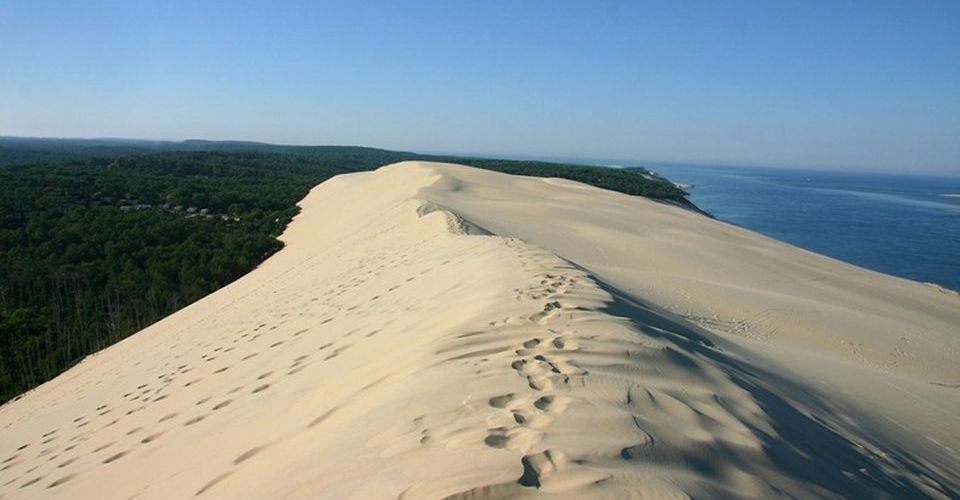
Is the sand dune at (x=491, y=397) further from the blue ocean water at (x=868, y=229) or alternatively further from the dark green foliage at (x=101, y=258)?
the blue ocean water at (x=868, y=229)

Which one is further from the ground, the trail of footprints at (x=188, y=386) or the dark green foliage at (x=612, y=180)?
the dark green foliage at (x=612, y=180)

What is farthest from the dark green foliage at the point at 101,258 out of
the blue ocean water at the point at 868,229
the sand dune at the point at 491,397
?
the blue ocean water at the point at 868,229

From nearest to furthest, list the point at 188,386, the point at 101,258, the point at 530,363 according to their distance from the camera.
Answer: the point at 530,363 → the point at 188,386 → the point at 101,258

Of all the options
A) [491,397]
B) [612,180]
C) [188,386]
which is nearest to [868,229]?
[612,180]

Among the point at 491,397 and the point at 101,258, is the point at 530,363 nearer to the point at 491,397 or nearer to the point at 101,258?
the point at 491,397

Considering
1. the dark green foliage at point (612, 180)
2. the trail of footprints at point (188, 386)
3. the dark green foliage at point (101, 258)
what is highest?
the dark green foliage at point (612, 180)

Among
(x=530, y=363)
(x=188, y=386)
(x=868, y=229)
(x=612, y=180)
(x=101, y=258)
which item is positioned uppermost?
(x=530, y=363)

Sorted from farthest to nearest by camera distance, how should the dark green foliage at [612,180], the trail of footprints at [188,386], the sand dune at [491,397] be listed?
the dark green foliage at [612,180]
the trail of footprints at [188,386]
the sand dune at [491,397]

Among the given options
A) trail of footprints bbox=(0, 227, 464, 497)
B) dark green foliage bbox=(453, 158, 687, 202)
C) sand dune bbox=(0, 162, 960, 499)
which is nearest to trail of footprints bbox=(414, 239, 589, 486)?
sand dune bbox=(0, 162, 960, 499)
